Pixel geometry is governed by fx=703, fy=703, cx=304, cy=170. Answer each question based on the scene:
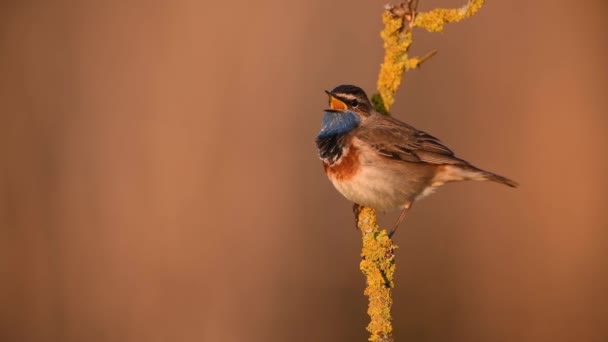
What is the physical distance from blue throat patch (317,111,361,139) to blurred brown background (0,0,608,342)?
2276mm

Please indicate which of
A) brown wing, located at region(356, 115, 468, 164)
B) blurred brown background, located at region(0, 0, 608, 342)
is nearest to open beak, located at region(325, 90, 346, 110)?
brown wing, located at region(356, 115, 468, 164)

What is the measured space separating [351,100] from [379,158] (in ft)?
1.81

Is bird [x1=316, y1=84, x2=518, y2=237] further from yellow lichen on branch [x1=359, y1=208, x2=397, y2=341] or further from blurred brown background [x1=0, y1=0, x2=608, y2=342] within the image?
blurred brown background [x1=0, y1=0, x2=608, y2=342]

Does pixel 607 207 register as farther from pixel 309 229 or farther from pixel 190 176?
pixel 190 176

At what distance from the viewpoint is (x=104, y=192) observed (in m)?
8.30

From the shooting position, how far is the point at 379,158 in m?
6.00

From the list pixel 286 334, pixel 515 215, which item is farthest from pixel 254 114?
pixel 515 215

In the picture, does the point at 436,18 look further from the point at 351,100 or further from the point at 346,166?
the point at 346,166

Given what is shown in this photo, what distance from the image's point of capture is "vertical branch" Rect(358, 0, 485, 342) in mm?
4836

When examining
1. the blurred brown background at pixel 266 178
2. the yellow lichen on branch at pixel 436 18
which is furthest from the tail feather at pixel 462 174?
the blurred brown background at pixel 266 178

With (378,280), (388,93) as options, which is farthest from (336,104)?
(378,280)

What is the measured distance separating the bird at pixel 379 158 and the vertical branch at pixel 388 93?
229 millimetres

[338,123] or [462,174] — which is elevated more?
[338,123]

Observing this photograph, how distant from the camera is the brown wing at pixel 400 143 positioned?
6.04m
